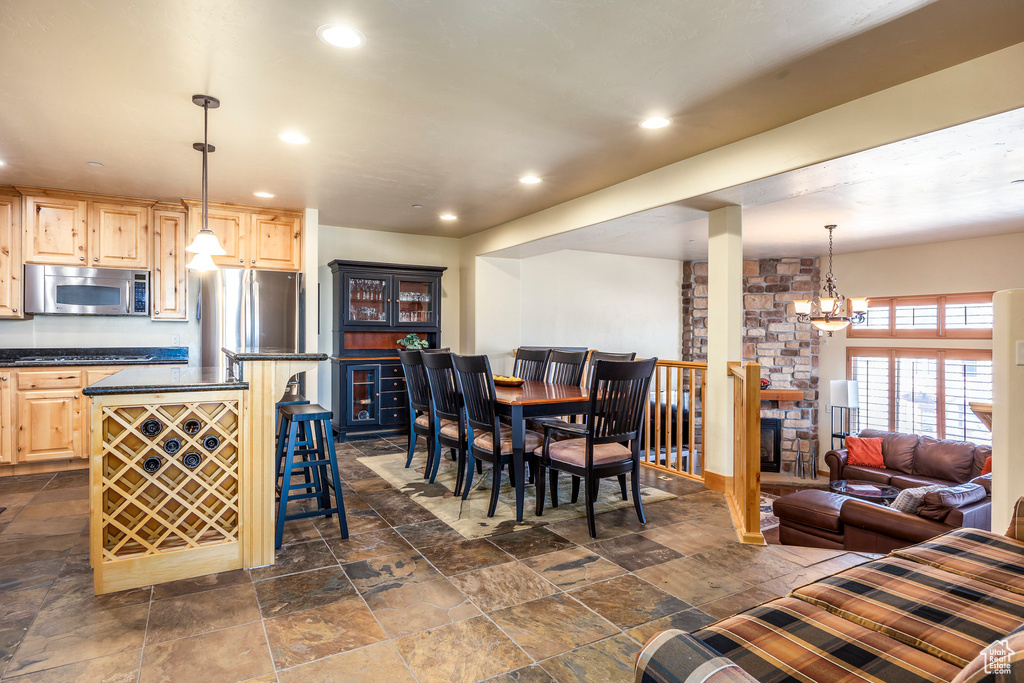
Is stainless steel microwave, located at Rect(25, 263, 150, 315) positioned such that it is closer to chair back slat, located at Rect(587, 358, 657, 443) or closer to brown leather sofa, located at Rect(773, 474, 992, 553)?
chair back slat, located at Rect(587, 358, 657, 443)

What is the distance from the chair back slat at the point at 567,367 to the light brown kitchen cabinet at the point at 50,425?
3959 millimetres

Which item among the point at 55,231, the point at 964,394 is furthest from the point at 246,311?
the point at 964,394

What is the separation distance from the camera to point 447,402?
3814mm

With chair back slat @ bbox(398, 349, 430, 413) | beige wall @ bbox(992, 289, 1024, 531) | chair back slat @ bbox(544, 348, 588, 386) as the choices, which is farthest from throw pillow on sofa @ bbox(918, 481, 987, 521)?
chair back slat @ bbox(398, 349, 430, 413)

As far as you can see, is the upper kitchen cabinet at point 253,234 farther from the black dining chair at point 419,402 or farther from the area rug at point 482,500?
the area rug at point 482,500

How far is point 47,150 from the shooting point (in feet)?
11.9

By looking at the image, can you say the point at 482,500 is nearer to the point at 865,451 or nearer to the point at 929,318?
the point at 865,451

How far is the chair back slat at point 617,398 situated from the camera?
118 inches

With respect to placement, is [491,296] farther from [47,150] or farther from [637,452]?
[47,150]

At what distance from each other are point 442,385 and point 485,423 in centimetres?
53

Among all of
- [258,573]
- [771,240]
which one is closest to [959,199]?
[771,240]

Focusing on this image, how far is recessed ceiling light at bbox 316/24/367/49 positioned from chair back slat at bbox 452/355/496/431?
172 centimetres

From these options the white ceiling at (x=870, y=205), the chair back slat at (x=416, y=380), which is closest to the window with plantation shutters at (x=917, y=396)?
the white ceiling at (x=870, y=205)

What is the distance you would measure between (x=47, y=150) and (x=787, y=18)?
441 centimetres
